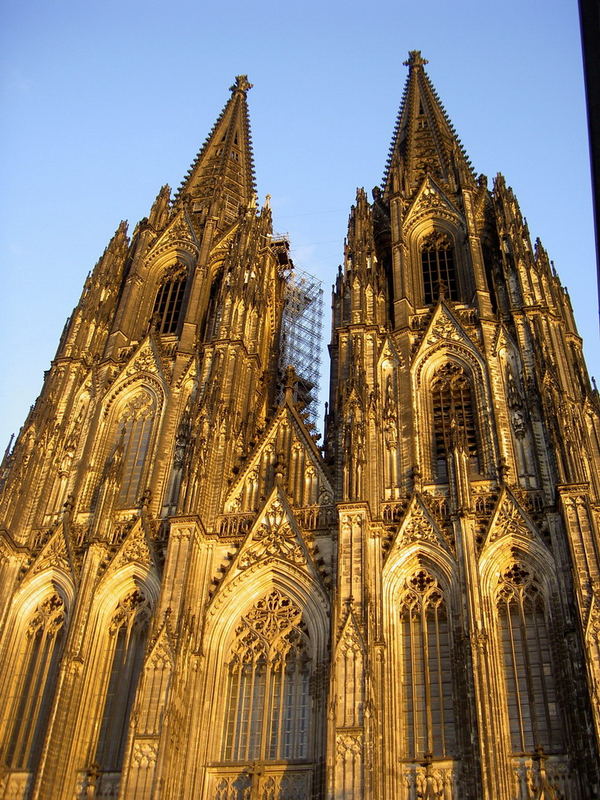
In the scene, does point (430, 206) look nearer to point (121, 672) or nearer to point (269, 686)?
point (269, 686)

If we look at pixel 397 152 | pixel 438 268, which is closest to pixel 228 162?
pixel 397 152

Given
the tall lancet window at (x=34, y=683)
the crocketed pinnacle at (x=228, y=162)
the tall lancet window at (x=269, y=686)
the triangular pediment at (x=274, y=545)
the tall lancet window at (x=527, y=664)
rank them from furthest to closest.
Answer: the crocketed pinnacle at (x=228, y=162) → the triangular pediment at (x=274, y=545) → the tall lancet window at (x=34, y=683) → the tall lancet window at (x=269, y=686) → the tall lancet window at (x=527, y=664)

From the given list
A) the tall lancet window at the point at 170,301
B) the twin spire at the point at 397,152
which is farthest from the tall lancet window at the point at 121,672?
the twin spire at the point at 397,152

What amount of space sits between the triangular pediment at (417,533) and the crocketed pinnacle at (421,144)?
18.4m

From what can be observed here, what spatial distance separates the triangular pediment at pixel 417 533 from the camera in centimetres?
2567

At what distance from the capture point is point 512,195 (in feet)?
125

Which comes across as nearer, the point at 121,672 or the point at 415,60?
the point at 121,672

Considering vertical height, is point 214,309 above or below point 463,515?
above

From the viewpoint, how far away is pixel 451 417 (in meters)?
30.0

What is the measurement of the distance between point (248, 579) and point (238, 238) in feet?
58.2

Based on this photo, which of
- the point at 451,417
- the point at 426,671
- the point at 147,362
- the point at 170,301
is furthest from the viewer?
the point at 170,301

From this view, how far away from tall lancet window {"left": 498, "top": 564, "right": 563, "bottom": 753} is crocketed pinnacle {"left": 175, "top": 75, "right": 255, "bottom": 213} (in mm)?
25390

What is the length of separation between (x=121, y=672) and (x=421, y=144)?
30792 millimetres

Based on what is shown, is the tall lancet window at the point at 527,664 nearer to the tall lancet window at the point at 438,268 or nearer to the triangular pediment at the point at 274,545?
the triangular pediment at the point at 274,545
